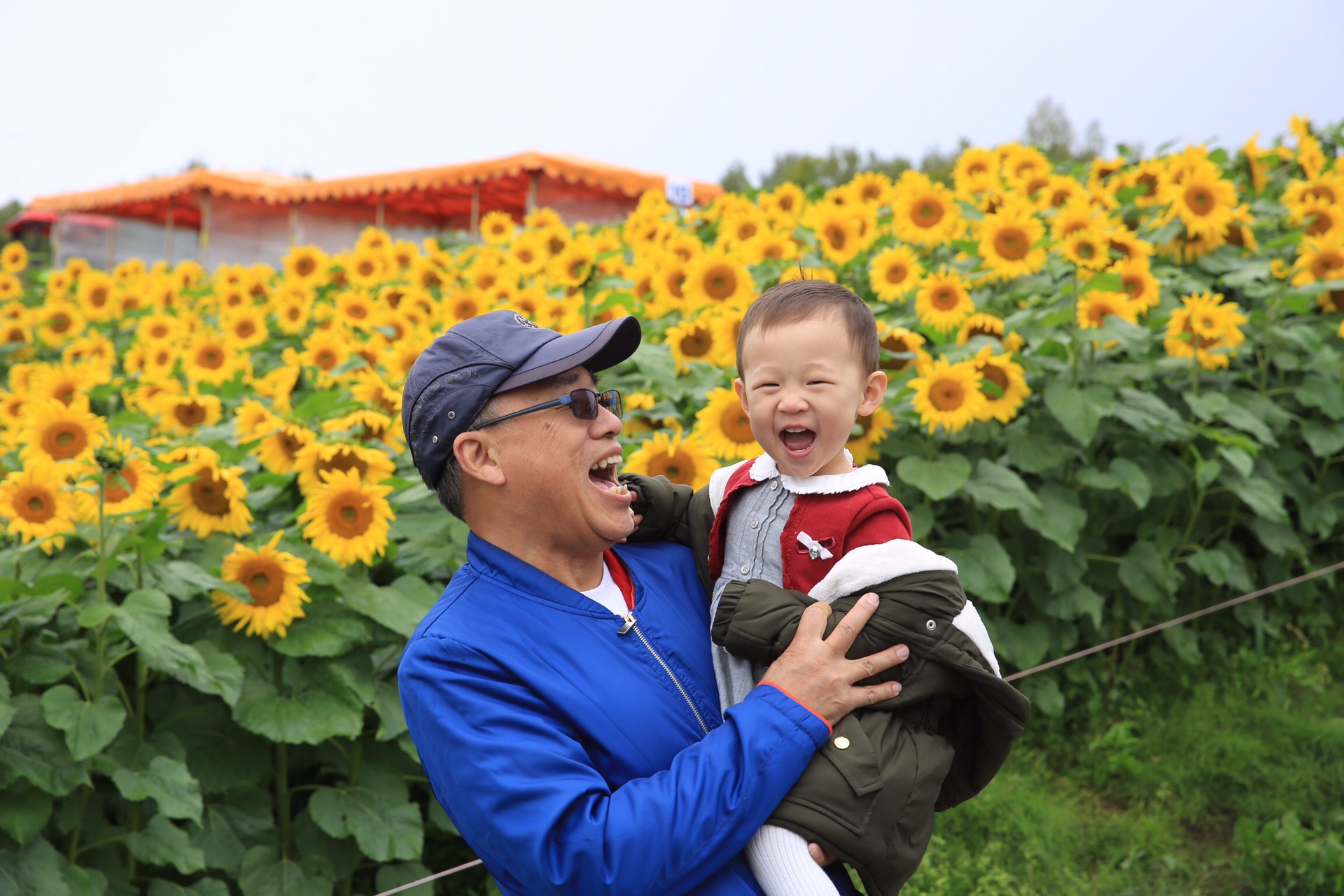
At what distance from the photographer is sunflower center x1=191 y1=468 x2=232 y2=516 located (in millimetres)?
3342

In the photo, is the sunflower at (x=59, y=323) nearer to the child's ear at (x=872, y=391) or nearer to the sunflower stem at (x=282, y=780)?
the sunflower stem at (x=282, y=780)

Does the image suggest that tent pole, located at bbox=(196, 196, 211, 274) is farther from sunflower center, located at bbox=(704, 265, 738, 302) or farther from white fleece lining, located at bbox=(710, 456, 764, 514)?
white fleece lining, located at bbox=(710, 456, 764, 514)

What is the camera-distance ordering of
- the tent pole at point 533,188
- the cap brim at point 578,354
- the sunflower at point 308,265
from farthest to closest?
1. the tent pole at point 533,188
2. the sunflower at point 308,265
3. the cap brim at point 578,354

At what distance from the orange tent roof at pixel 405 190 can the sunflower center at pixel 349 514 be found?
924 centimetres

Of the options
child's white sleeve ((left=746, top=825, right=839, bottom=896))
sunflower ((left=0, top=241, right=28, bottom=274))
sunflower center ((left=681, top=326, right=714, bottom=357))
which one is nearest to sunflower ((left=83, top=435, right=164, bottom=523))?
sunflower center ((left=681, top=326, right=714, bottom=357))

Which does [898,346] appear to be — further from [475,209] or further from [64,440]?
[475,209]

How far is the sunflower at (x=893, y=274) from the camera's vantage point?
4.89 m

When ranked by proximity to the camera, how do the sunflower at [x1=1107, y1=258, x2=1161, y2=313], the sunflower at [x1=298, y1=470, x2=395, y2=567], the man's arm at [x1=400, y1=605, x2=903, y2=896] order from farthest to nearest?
the sunflower at [x1=1107, y1=258, x2=1161, y2=313], the sunflower at [x1=298, y1=470, x2=395, y2=567], the man's arm at [x1=400, y1=605, x2=903, y2=896]

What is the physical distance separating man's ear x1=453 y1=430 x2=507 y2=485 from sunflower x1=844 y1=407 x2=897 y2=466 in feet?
7.40

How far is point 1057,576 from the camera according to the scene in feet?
14.5

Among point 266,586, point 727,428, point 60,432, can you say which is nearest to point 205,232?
point 60,432

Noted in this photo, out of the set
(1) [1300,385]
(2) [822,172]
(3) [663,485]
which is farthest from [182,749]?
(2) [822,172]

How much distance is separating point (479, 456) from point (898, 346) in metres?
2.51

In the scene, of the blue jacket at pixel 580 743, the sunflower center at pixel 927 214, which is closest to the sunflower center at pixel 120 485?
the blue jacket at pixel 580 743
